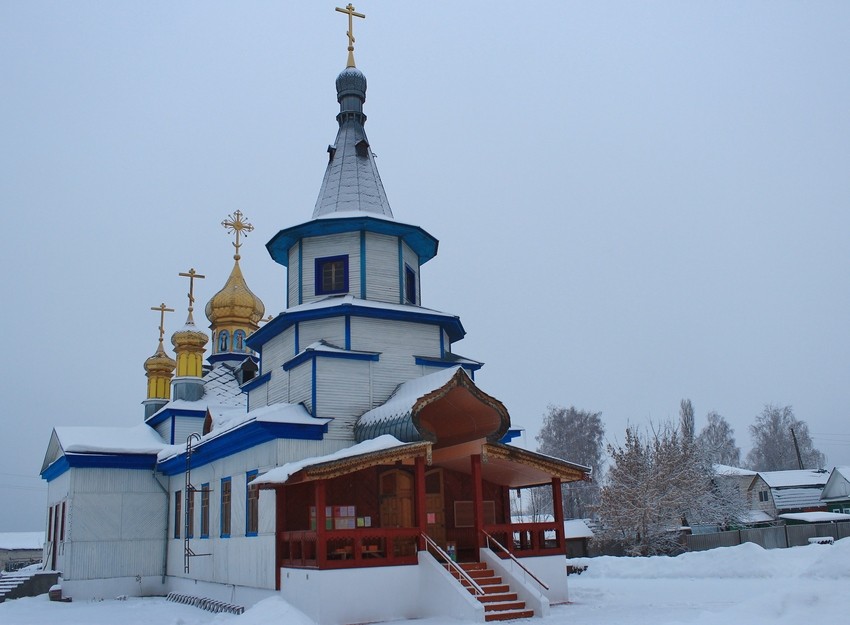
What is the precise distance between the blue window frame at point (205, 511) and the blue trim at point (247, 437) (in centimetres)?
68

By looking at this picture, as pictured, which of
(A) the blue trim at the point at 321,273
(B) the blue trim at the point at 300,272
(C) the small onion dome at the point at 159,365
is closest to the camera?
(A) the blue trim at the point at 321,273

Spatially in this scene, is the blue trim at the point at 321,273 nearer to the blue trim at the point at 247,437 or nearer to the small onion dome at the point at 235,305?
the blue trim at the point at 247,437

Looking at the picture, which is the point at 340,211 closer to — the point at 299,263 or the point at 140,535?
the point at 299,263

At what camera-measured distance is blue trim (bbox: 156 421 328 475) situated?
16.3m

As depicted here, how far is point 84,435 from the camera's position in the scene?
1007 inches

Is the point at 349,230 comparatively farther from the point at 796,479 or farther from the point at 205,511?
the point at 796,479

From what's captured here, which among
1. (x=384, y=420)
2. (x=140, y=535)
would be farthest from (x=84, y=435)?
(x=384, y=420)

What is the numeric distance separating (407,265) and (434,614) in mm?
9343

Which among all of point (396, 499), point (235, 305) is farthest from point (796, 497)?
point (396, 499)

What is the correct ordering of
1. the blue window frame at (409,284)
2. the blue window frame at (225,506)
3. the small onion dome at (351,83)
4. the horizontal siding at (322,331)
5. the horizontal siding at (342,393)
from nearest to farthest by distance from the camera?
1. the horizontal siding at (342,393)
2. the horizontal siding at (322,331)
3. the blue window frame at (225,506)
4. the blue window frame at (409,284)
5. the small onion dome at (351,83)

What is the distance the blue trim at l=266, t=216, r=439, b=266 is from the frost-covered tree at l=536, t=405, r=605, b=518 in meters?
41.5

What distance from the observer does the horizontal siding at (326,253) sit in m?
19.8

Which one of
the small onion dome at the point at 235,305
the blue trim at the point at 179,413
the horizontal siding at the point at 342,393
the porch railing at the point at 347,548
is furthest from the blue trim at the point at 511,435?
the small onion dome at the point at 235,305

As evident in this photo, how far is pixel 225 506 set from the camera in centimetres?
1906
